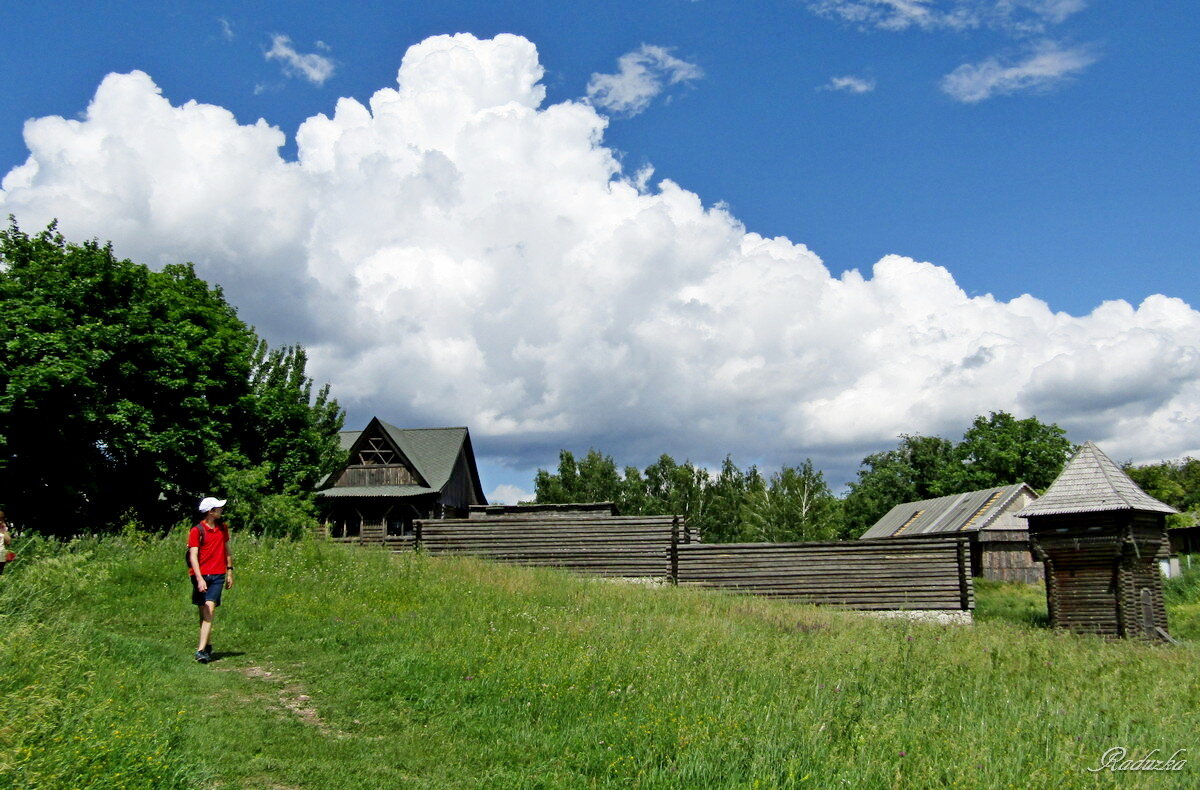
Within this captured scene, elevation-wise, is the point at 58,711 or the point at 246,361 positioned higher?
the point at 246,361

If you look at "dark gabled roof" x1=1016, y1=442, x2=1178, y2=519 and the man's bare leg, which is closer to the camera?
the man's bare leg

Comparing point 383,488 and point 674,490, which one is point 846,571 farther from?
point 674,490

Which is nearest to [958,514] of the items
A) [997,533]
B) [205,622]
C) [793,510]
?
[997,533]

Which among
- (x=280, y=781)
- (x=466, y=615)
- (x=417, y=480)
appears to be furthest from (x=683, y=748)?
(x=417, y=480)

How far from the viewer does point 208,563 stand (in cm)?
1009

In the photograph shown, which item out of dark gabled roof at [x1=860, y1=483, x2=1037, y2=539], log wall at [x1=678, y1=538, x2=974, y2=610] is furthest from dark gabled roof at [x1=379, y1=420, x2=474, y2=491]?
dark gabled roof at [x1=860, y1=483, x2=1037, y2=539]

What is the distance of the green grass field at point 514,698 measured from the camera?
6.20 meters

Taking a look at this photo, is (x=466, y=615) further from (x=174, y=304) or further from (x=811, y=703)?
(x=174, y=304)

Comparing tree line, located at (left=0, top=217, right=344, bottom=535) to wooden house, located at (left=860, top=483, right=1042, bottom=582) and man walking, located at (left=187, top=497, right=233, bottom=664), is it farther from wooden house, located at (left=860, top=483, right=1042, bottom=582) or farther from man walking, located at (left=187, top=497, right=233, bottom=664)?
wooden house, located at (left=860, top=483, right=1042, bottom=582)

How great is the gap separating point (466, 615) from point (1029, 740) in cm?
797

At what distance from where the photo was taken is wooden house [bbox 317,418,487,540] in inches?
1609

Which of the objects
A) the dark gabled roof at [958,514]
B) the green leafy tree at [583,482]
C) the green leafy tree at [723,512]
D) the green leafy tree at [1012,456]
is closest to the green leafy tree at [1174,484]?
the green leafy tree at [1012,456]

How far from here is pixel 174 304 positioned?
28688mm

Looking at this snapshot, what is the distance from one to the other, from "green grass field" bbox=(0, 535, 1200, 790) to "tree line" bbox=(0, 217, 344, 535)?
9912mm
